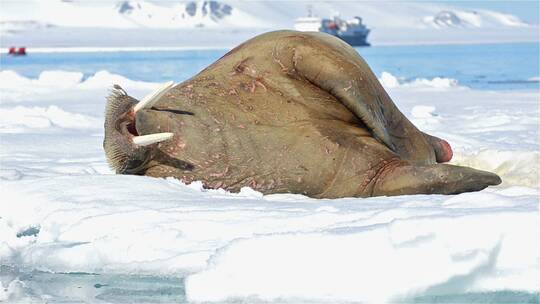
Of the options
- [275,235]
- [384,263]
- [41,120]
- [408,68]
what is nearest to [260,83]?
[275,235]

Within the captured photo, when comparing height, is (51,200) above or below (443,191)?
below

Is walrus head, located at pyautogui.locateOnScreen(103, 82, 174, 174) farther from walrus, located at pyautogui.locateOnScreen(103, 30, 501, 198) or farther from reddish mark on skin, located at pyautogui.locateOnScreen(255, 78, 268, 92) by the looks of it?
reddish mark on skin, located at pyautogui.locateOnScreen(255, 78, 268, 92)

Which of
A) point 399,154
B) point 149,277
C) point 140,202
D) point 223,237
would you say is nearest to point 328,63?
point 399,154

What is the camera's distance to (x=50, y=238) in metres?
3.35

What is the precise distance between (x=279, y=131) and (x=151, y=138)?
0.57 m

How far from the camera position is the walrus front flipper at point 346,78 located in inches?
172

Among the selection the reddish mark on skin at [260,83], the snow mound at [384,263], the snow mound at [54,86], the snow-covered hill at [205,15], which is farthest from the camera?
the snow-covered hill at [205,15]

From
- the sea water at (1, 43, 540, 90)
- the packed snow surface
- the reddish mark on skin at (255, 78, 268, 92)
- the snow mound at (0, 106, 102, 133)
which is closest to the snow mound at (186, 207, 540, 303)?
the packed snow surface

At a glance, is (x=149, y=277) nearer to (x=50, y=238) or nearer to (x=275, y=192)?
(x=50, y=238)

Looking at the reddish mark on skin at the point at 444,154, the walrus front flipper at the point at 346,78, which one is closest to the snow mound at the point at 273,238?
the walrus front flipper at the point at 346,78

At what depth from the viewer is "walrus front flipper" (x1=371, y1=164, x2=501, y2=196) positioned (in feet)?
13.2

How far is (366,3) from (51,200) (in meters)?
180

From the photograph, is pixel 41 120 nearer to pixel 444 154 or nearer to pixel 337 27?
pixel 444 154

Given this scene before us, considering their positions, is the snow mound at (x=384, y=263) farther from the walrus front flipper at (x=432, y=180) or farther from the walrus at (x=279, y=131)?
the walrus at (x=279, y=131)
